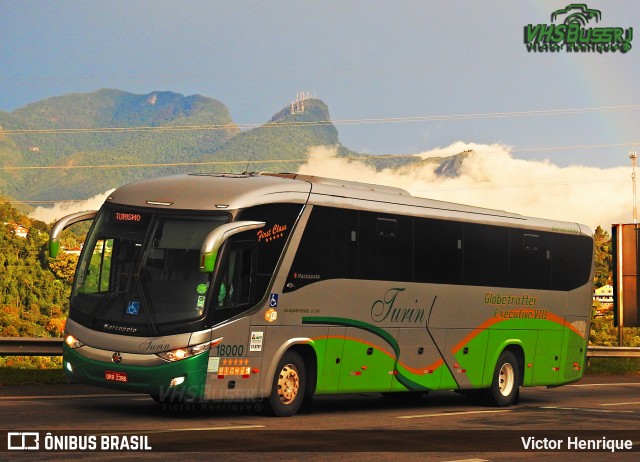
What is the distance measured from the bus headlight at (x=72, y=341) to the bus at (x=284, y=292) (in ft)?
0.05

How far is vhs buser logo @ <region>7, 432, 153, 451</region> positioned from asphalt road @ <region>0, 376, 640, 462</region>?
0.06ft

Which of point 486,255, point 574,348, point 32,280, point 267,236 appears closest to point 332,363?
point 267,236

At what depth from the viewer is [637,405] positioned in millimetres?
22578

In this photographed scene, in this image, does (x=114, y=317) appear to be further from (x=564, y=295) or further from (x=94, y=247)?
(x=564, y=295)

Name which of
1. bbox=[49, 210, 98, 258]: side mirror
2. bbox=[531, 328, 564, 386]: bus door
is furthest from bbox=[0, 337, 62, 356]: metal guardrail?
bbox=[531, 328, 564, 386]: bus door

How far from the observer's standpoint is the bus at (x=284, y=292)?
52.1 feet

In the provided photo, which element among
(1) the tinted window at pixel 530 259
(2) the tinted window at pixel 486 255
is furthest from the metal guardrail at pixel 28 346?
(1) the tinted window at pixel 530 259

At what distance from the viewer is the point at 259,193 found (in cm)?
1692

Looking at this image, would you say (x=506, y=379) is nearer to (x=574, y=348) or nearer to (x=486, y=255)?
(x=486, y=255)

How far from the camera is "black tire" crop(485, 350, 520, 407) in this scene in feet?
74.2

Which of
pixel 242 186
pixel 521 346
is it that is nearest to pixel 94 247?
pixel 242 186

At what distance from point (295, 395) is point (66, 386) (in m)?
6.73

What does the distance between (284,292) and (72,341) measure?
3076mm

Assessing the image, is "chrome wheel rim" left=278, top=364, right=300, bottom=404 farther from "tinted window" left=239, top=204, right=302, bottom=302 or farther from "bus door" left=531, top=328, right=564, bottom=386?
"bus door" left=531, top=328, right=564, bottom=386
